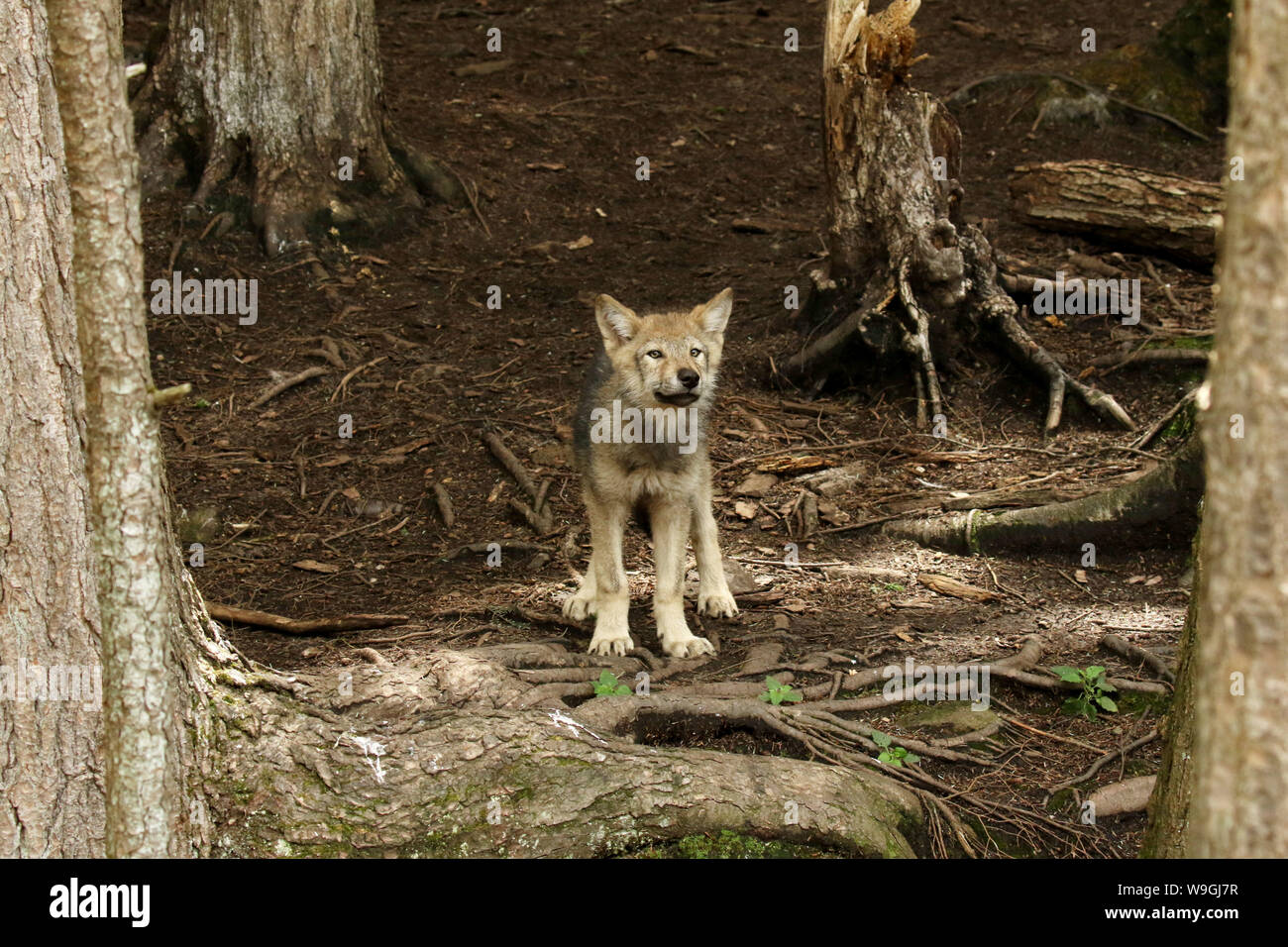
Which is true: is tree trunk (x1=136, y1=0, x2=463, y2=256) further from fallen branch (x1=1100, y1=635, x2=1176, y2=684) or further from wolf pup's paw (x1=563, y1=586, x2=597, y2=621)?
fallen branch (x1=1100, y1=635, x2=1176, y2=684)

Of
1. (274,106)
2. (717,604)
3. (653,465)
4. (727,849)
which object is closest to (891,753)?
(727,849)

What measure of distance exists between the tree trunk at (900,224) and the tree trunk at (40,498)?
5.97 m

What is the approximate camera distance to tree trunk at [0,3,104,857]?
3100 millimetres

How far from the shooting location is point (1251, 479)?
6.31 feet

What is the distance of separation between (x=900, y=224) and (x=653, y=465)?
333cm

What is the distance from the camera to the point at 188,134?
1029 cm

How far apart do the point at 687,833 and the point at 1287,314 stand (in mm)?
2730

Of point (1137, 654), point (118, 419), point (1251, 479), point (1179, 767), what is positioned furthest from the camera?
point (1137, 654)

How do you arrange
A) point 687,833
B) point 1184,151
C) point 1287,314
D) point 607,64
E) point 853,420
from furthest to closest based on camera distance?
point 607,64
point 1184,151
point 853,420
point 687,833
point 1287,314

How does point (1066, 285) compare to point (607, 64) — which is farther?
point (607, 64)

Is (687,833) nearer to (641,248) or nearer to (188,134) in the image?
(641,248)

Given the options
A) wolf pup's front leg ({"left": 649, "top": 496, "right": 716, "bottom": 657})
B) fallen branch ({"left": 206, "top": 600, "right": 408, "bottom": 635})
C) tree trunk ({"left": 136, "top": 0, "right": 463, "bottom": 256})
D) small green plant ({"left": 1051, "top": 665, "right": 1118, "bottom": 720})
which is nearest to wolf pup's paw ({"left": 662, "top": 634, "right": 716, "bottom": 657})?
wolf pup's front leg ({"left": 649, "top": 496, "right": 716, "bottom": 657})

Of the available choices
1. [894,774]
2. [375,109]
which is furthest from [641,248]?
[894,774]

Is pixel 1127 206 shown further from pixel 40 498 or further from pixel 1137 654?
pixel 40 498
